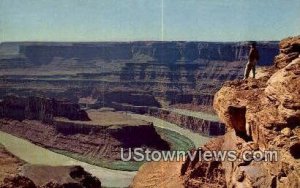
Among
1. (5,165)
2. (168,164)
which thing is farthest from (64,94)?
(168,164)

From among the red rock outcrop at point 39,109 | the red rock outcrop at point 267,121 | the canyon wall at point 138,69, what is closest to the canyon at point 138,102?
the red rock outcrop at point 267,121

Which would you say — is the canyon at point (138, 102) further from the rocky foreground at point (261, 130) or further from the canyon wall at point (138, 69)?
the canyon wall at point (138, 69)

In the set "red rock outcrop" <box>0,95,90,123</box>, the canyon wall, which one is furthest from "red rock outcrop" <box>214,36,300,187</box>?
the canyon wall

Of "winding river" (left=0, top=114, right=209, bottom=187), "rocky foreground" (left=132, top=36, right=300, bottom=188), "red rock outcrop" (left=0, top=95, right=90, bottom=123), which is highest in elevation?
"rocky foreground" (left=132, top=36, right=300, bottom=188)

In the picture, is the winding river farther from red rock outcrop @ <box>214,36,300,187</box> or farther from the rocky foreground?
red rock outcrop @ <box>214,36,300,187</box>

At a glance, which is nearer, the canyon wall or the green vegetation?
the green vegetation

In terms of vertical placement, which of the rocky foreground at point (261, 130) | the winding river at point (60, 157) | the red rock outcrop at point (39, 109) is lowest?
Answer: the winding river at point (60, 157)

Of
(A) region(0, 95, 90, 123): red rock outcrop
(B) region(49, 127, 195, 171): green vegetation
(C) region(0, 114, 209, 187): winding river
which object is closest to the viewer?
(C) region(0, 114, 209, 187): winding river
